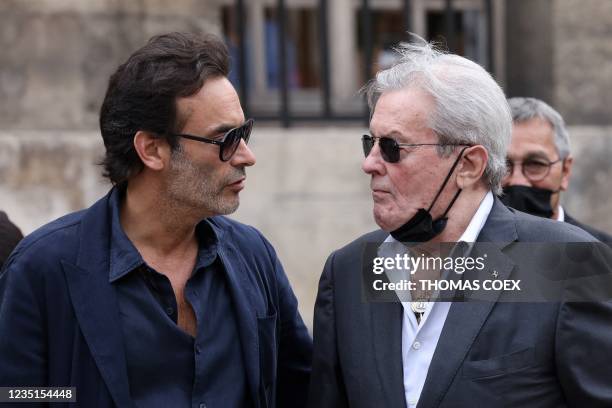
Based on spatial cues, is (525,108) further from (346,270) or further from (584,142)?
(584,142)

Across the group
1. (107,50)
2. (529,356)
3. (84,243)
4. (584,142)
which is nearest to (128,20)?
(107,50)

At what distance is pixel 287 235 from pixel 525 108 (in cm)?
254

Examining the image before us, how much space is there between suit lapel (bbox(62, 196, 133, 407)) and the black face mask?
192 centimetres

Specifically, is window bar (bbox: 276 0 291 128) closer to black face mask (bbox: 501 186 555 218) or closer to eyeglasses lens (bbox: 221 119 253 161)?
black face mask (bbox: 501 186 555 218)

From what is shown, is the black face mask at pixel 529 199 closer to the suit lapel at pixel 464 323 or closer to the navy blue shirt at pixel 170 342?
the suit lapel at pixel 464 323

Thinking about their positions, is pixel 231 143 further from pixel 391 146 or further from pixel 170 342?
pixel 170 342

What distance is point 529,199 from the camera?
447 cm

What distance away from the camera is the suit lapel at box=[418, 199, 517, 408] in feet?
9.34

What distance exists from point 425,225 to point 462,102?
354mm

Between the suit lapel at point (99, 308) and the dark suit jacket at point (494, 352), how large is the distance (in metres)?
0.57

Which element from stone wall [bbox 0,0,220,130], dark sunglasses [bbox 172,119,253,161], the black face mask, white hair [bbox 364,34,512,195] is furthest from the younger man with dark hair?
stone wall [bbox 0,0,220,130]

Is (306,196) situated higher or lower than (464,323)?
lower

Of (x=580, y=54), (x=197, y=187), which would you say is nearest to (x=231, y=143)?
(x=197, y=187)

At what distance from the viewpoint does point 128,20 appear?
255 inches
